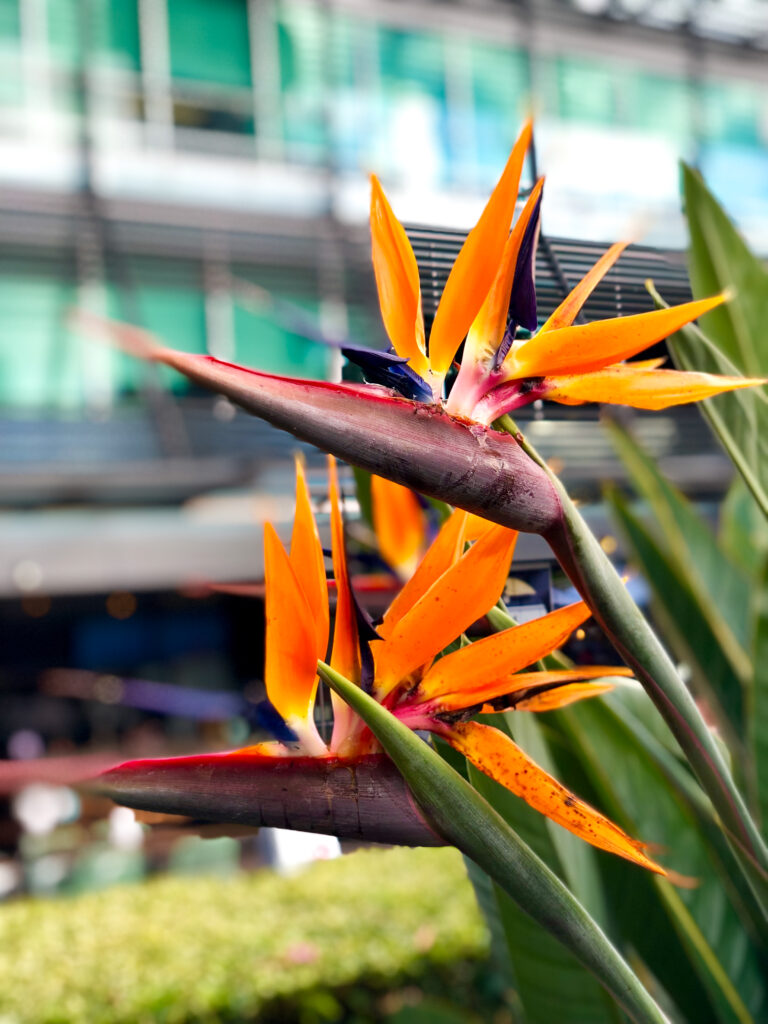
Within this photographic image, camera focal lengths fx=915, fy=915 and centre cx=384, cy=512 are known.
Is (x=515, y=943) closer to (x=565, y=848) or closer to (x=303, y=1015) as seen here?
(x=565, y=848)

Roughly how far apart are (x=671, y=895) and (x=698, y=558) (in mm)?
271

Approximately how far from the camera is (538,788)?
23cm

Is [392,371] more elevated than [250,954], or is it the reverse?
[392,371]

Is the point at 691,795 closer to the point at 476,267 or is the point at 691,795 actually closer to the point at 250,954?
the point at 476,267

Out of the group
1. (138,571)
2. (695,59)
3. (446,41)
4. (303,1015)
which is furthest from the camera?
(695,59)

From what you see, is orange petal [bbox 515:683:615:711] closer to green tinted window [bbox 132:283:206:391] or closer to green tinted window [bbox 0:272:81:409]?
green tinted window [bbox 0:272:81:409]

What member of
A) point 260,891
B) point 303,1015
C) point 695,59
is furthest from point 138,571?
point 695,59

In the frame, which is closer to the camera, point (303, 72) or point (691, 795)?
Answer: point (691, 795)

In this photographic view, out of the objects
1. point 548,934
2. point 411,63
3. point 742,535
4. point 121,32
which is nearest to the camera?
point 548,934

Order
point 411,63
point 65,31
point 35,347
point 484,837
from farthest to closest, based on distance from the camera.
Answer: point 411,63
point 65,31
point 35,347
point 484,837

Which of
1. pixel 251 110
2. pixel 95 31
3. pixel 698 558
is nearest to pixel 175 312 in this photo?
pixel 251 110

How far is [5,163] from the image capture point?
4227 millimetres

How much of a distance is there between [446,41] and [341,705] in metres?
5.84

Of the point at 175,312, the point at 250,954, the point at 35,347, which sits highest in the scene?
the point at 175,312
